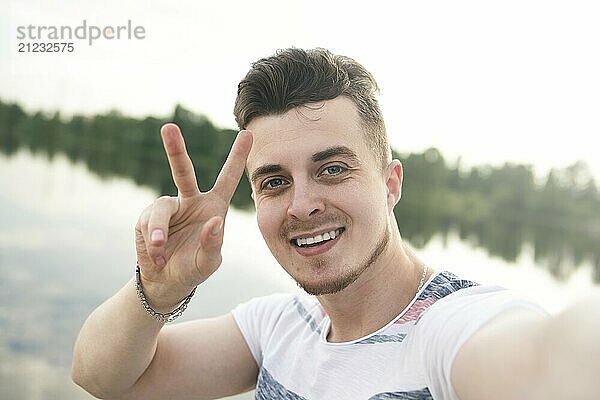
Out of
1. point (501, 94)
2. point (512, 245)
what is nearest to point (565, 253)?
point (512, 245)

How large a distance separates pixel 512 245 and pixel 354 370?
178 inches

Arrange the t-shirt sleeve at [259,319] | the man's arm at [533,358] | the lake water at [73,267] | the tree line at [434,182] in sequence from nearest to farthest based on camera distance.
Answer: the man's arm at [533,358] < the t-shirt sleeve at [259,319] < the lake water at [73,267] < the tree line at [434,182]

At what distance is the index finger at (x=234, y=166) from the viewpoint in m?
1.31

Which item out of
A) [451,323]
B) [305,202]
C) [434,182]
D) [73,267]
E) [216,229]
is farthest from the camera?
[434,182]

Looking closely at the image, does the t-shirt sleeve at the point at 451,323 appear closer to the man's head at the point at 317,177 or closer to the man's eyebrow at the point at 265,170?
the man's head at the point at 317,177

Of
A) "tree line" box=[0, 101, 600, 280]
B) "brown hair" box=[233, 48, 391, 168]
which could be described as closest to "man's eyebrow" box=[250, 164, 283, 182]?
"brown hair" box=[233, 48, 391, 168]

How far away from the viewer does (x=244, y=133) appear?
1299mm

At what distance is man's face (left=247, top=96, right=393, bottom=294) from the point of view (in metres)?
1.35

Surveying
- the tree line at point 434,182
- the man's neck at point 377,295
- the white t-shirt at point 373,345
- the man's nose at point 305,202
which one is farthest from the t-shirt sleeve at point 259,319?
the tree line at point 434,182

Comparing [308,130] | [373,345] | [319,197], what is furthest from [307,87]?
[373,345]

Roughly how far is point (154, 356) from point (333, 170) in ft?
1.85

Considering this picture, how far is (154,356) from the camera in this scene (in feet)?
5.14

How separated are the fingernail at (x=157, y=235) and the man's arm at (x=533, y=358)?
48 cm

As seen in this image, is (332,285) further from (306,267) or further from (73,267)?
(73,267)
